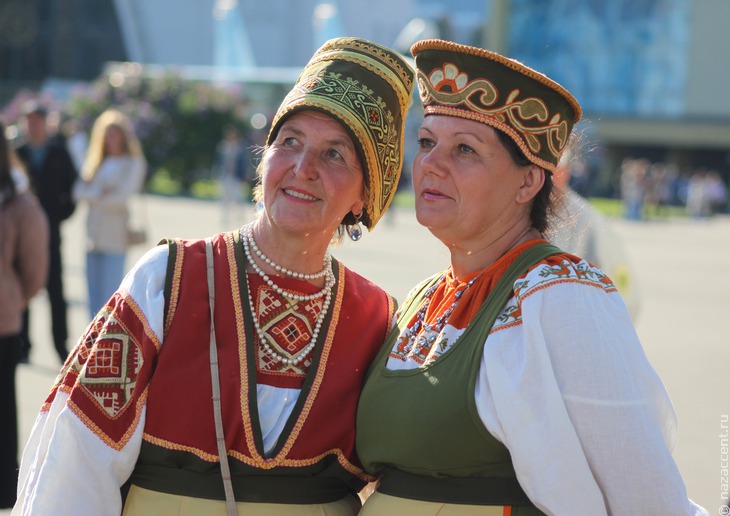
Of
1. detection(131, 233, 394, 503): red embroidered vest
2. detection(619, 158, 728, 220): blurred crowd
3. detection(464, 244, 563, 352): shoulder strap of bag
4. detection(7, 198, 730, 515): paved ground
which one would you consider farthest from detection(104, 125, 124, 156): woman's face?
detection(619, 158, 728, 220): blurred crowd

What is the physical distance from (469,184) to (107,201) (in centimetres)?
616

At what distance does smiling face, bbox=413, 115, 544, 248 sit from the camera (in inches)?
106

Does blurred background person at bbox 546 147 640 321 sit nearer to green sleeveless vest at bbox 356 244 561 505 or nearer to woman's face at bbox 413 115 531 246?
woman's face at bbox 413 115 531 246

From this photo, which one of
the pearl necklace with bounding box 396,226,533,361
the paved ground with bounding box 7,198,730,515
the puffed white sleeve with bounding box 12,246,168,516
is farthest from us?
the paved ground with bounding box 7,198,730,515

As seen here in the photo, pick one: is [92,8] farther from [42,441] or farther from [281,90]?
[42,441]

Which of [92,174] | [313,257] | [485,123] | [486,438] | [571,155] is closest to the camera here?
[486,438]

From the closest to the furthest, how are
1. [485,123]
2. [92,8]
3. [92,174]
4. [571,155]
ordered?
1. [485,123]
2. [571,155]
3. [92,174]
4. [92,8]

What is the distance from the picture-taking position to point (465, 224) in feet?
8.99

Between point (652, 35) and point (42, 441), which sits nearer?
point (42, 441)

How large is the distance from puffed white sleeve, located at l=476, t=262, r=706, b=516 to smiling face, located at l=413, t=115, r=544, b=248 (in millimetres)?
370

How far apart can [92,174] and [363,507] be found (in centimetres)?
636

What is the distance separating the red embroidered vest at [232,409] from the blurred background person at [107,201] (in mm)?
5730

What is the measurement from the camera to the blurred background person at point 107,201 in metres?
8.38

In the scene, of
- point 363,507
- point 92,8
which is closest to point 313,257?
point 363,507
